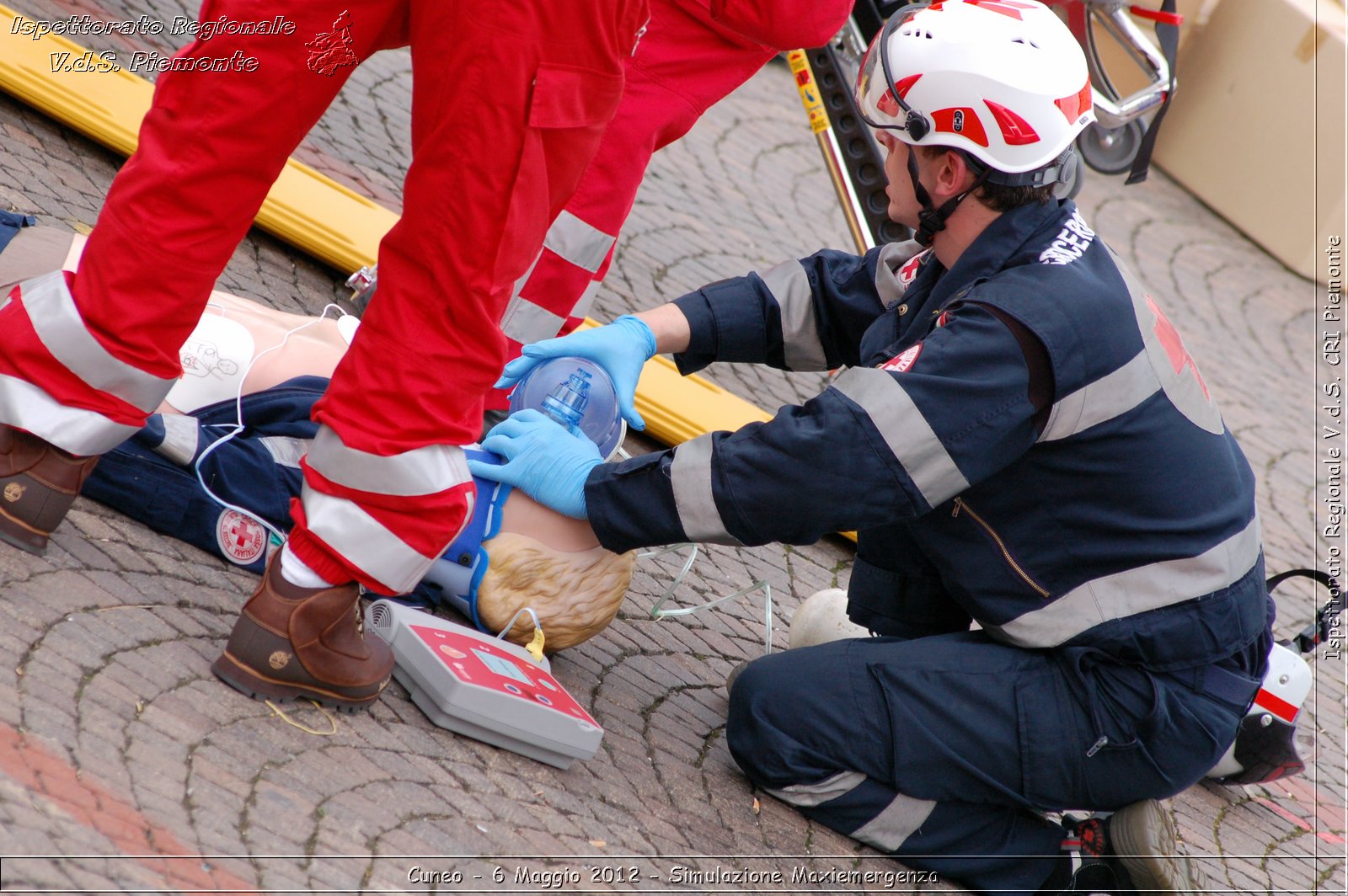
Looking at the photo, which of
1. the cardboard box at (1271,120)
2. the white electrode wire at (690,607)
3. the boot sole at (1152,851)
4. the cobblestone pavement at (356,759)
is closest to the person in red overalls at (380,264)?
the cobblestone pavement at (356,759)

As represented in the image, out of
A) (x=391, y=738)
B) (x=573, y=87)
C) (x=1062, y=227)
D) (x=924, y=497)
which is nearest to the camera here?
(x=573, y=87)

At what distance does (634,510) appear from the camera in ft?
8.42

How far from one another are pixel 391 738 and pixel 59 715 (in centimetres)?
55

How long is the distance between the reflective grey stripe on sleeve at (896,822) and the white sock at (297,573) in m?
1.31

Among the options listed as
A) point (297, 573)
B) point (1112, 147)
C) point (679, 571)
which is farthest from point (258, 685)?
point (1112, 147)

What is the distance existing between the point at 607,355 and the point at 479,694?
35.5 inches

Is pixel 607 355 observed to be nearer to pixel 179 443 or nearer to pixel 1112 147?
pixel 179 443

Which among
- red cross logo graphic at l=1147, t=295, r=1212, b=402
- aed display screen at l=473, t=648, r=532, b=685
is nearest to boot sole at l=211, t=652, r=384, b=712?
aed display screen at l=473, t=648, r=532, b=685

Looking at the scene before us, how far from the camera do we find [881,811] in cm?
276

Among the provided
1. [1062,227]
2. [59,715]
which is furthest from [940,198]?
[59,715]

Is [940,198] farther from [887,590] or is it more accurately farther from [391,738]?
[391,738]

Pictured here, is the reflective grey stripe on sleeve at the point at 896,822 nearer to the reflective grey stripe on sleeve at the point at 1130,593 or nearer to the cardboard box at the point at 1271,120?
the reflective grey stripe on sleeve at the point at 1130,593

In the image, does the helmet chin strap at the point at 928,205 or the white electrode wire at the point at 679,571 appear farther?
the white electrode wire at the point at 679,571

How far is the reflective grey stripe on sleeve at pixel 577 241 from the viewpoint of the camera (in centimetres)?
334
